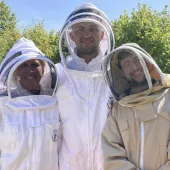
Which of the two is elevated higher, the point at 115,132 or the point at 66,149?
the point at 115,132

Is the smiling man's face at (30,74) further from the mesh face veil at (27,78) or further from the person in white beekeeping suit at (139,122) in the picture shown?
the person in white beekeeping suit at (139,122)

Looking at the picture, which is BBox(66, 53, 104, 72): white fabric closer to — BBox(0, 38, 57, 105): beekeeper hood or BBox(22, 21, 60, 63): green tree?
BBox(0, 38, 57, 105): beekeeper hood

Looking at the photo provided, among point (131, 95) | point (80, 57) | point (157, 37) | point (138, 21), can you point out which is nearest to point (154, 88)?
point (131, 95)

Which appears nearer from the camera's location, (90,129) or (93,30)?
(90,129)

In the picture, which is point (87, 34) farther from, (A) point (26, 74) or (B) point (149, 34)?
(B) point (149, 34)

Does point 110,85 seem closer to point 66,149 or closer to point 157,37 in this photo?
point 66,149

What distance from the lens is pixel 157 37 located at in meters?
14.3

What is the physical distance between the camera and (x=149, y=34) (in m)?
14.5

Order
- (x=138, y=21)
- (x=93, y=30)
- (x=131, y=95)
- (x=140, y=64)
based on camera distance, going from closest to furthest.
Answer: (x=131, y=95)
(x=140, y=64)
(x=93, y=30)
(x=138, y=21)

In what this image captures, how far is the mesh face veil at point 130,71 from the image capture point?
254cm

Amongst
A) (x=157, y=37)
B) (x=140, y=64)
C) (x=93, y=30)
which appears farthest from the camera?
(x=157, y=37)

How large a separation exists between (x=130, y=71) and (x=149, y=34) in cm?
1233

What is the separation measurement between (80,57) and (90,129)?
714mm

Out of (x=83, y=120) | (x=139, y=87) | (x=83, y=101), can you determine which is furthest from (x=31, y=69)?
(x=139, y=87)
